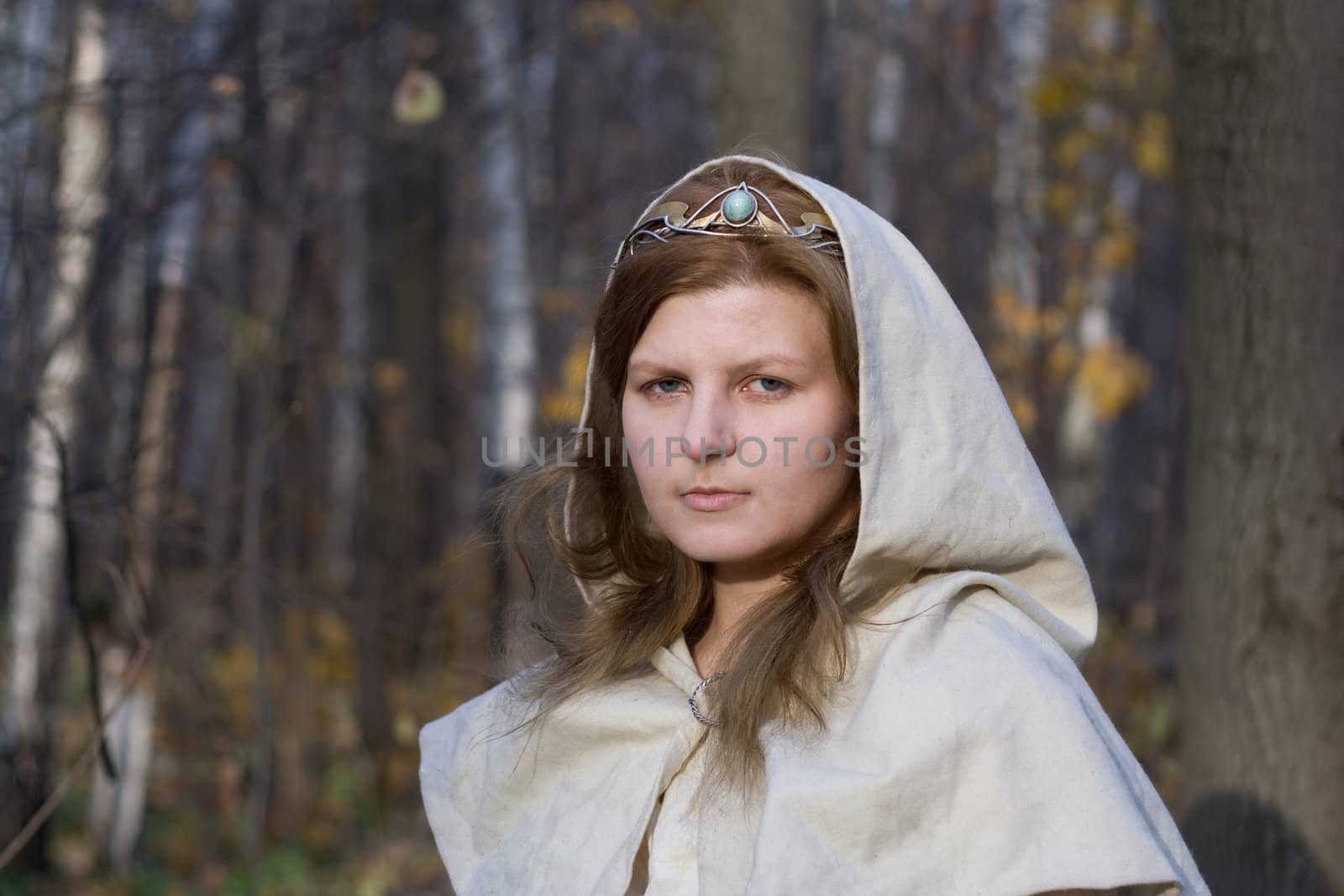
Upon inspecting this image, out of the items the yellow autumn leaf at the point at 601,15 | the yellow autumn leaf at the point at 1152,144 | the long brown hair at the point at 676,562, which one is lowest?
the long brown hair at the point at 676,562

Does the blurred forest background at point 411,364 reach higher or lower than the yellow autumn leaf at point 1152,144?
lower

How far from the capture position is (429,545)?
10766mm

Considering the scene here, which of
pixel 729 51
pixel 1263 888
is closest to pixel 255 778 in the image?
pixel 729 51

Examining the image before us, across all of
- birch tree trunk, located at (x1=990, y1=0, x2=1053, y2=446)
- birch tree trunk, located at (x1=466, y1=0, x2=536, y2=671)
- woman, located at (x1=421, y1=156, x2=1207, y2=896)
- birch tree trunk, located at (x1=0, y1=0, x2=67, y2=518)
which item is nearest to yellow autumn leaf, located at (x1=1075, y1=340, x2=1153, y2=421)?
birch tree trunk, located at (x1=990, y1=0, x2=1053, y2=446)

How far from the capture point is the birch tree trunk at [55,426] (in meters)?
4.86

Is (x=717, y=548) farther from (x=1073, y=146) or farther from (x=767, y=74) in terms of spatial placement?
(x=1073, y=146)

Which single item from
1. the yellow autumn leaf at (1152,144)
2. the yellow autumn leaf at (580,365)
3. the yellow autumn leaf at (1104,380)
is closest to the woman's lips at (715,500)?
the yellow autumn leaf at (580,365)

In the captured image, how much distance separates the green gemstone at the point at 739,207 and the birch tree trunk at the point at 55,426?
2.86m

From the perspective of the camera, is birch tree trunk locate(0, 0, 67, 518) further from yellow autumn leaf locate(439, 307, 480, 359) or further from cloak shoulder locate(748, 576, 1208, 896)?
yellow autumn leaf locate(439, 307, 480, 359)

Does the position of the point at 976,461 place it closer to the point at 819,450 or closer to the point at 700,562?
the point at 819,450

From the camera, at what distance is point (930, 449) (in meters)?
2.14

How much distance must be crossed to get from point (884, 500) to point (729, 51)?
13.1ft

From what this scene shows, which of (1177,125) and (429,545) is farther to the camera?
(429,545)

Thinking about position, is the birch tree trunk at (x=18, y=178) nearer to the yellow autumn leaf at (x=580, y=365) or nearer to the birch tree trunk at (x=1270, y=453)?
the yellow autumn leaf at (x=580, y=365)
